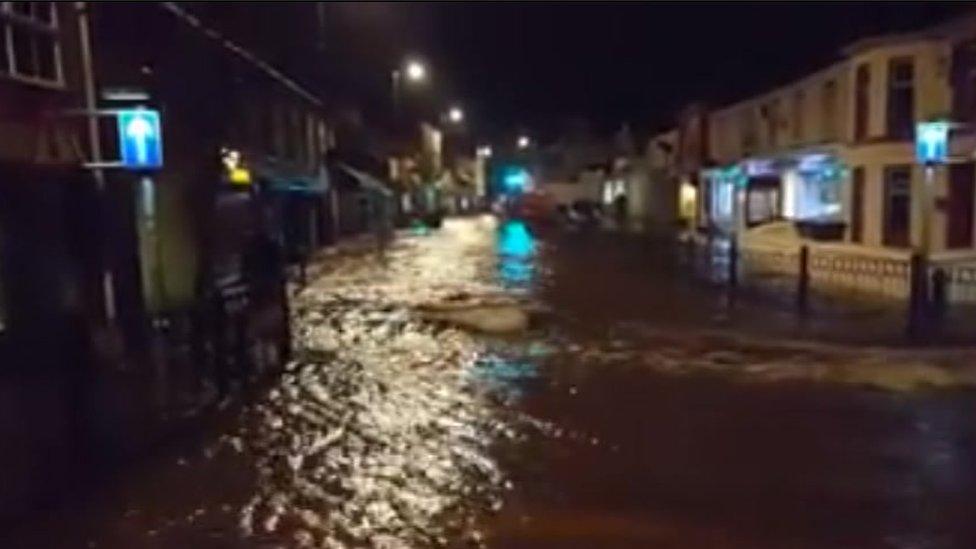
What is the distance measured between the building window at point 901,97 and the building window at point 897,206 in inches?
39.7

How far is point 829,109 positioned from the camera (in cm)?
3534

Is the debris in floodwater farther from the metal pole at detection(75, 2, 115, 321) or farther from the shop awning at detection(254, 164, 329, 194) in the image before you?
the shop awning at detection(254, 164, 329, 194)

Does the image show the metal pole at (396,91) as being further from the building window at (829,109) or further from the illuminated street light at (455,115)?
the building window at (829,109)

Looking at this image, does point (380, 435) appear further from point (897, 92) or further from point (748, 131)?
point (748, 131)

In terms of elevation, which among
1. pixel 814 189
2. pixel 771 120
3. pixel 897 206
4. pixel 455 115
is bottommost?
pixel 897 206

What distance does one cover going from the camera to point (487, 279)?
92.1ft

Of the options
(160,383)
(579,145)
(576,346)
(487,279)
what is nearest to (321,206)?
(487,279)

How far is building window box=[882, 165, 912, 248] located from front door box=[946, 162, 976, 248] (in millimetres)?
1764

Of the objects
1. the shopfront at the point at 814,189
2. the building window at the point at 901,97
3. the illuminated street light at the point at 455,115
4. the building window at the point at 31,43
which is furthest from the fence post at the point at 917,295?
the illuminated street light at the point at 455,115

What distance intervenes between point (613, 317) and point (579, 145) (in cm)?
8970

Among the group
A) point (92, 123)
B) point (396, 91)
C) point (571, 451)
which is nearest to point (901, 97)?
point (92, 123)

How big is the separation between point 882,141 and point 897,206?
1775mm

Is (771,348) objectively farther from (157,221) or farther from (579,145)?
(579,145)

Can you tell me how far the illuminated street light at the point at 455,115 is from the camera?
107750mm
